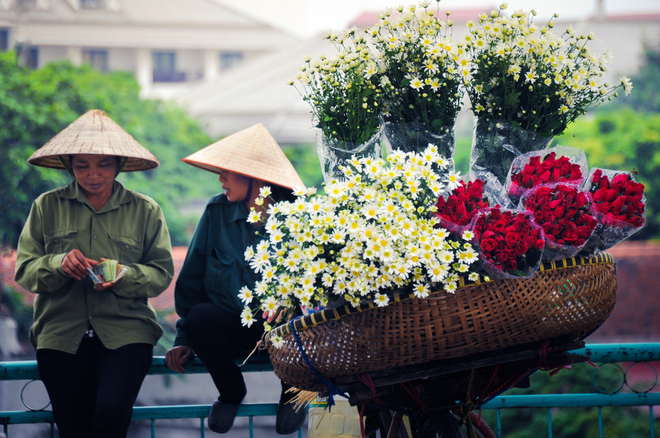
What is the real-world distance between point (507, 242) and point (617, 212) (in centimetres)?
36

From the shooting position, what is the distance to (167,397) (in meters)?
9.60

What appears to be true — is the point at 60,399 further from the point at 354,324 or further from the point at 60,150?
the point at 354,324

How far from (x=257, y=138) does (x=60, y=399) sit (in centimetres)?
127

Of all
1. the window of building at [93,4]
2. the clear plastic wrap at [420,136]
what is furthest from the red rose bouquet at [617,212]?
the window of building at [93,4]

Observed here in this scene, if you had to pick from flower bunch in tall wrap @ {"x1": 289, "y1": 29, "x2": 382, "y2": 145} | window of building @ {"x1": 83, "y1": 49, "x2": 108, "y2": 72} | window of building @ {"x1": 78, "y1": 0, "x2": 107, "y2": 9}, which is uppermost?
window of building @ {"x1": 78, "y1": 0, "x2": 107, "y2": 9}

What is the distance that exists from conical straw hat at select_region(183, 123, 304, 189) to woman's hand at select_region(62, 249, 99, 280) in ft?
1.81

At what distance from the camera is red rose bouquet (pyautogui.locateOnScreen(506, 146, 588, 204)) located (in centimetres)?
158

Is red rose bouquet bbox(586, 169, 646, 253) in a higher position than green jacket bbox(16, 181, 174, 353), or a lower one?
higher

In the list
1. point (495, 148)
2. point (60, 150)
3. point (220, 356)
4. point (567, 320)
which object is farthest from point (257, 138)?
point (567, 320)

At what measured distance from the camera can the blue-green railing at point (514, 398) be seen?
2301 millimetres

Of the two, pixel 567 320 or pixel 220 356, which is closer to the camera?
pixel 567 320

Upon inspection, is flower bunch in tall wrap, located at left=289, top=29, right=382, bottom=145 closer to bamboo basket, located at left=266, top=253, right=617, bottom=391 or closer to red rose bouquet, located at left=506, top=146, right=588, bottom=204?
red rose bouquet, located at left=506, top=146, right=588, bottom=204

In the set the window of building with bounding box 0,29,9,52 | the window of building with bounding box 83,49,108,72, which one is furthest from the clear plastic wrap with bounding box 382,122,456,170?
the window of building with bounding box 83,49,108,72

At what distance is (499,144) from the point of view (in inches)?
72.7
